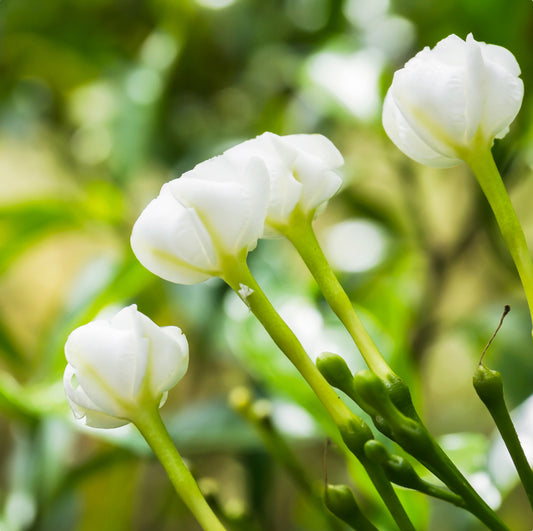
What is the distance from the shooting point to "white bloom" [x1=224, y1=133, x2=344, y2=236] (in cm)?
23

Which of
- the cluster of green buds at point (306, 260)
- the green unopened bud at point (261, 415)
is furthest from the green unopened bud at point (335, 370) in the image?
the green unopened bud at point (261, 415)

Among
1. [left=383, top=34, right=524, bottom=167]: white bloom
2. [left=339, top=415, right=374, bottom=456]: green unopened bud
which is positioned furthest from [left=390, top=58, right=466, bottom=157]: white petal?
[left=339, top=415, right=374, bottom=456]: green unopened bud

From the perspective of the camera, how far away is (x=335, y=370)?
0.74 feet

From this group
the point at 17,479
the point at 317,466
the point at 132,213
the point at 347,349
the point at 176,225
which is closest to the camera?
the point at 176,225

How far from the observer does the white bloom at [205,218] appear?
22 centimetres

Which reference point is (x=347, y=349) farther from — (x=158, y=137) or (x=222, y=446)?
(x=158, y=137)

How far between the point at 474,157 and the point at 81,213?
0.52 meters

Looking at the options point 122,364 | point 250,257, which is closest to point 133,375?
point 122,364

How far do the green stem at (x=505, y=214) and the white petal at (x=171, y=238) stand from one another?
0.10 m

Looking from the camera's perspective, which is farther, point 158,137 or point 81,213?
point 158,137

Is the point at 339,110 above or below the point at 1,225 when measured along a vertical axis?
above

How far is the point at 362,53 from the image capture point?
669 millimetres

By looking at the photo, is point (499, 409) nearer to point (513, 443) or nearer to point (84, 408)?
point (513, 443)

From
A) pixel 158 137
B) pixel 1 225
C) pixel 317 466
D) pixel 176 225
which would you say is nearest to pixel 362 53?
pixel 158 137
